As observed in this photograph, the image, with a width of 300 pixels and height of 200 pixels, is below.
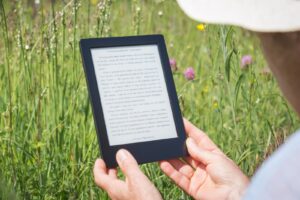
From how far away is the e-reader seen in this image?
6.46 ft

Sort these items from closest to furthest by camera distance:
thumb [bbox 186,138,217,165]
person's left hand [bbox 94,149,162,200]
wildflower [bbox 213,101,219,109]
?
person's left hand [bbox 94,149,162,200], thumb [bbox 186,138,217,165], wildflower [bbox 213,101,219,109]

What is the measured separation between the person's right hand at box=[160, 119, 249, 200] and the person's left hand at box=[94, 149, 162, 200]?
219mm

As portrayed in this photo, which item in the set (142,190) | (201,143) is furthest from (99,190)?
(142,190)

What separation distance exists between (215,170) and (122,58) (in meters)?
0.38

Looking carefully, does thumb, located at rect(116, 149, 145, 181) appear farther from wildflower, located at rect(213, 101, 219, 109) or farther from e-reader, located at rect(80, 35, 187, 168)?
wildflower, located at rect(213, 101, 219, 109)

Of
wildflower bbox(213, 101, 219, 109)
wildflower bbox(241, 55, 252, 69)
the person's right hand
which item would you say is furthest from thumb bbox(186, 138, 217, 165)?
wildflower bbox(241, 55, 252, 69)

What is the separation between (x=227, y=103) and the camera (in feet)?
10.6

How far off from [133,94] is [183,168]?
0.79 ft

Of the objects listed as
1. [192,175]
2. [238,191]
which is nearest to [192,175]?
[192,175]

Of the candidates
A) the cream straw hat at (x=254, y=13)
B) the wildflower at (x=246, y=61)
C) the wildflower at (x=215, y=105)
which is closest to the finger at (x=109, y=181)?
the cream straw hat at (x=254, y=13)

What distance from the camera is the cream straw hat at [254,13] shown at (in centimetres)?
128

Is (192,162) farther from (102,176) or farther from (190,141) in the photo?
(102,176)

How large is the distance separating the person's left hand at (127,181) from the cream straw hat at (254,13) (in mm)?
521

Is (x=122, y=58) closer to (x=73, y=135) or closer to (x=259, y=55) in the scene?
(x=73, y=135)
